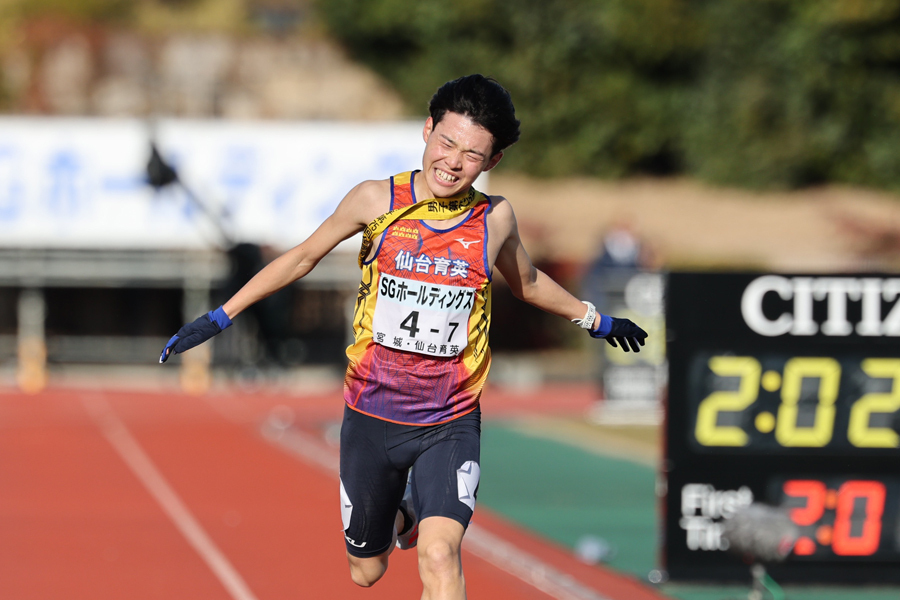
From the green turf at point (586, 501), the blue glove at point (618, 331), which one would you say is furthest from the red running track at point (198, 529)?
the blue glove at point (618, 331)

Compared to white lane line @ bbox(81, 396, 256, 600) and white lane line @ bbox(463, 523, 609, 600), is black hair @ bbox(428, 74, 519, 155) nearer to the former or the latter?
white lane line @ bbox(463, 523, 609, 600)

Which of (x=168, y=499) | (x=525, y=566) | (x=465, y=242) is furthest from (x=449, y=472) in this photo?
(x=168, y=499)

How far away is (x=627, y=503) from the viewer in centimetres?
1064

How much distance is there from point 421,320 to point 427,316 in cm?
3

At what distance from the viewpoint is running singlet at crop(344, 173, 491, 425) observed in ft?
15.4

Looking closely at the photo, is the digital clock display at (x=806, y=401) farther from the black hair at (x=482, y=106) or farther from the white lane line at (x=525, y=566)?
the black hair at (x=482, y=106)

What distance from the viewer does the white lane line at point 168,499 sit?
24.4 ft

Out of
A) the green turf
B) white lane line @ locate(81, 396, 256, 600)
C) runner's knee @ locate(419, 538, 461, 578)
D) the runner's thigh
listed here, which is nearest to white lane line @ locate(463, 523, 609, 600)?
the green turf

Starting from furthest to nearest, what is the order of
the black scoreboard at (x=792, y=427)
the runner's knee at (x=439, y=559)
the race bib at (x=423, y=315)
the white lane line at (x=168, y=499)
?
the white lane line at (x=168, y=499) → the black scoreboard at (x=792, y=427) → the race bib at (x=423, y=315) → the runner's knee at (x=439, y=559)

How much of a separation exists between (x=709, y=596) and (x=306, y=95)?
35629 millimetres

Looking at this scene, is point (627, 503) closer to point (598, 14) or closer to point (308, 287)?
point (308, 287)

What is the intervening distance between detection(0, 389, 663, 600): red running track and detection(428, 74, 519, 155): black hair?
3.09 meters

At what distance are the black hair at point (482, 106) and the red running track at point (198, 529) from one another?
10.1ft

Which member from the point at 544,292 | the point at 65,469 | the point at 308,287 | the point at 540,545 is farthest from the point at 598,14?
the point at 544,292
